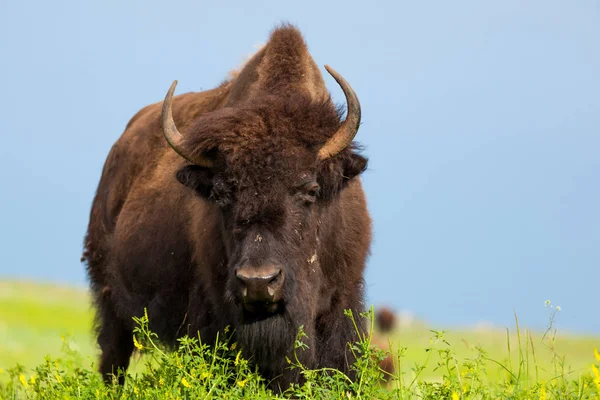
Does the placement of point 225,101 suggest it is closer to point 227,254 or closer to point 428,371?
point 227,254

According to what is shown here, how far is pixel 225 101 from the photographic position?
22.6 feet

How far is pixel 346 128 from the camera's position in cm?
541

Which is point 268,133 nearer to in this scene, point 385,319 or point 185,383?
point 185,383

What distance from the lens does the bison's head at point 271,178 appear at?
4.89 metres

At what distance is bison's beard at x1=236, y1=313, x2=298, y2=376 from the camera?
511 centimetres

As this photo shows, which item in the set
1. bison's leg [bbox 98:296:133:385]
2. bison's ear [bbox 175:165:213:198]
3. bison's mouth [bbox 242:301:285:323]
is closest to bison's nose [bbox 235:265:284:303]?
bison's mouth [bbox 242:301:285:323]

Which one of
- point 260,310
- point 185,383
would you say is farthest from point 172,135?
point 185,383

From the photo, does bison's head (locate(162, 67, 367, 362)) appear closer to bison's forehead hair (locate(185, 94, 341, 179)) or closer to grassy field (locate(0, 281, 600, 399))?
bison's forehead hair (locate(185, 94, 341, 179))

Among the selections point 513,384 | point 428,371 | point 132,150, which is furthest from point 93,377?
point 428,371

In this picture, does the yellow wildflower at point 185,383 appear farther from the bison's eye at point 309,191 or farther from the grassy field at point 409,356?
the bison's eye at point 309,191

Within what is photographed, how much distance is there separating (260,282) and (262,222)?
17.9 inches

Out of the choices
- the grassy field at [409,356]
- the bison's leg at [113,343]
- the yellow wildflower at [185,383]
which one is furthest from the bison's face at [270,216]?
the bison's leg at [113,343]

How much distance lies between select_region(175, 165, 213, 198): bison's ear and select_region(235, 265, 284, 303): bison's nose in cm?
98

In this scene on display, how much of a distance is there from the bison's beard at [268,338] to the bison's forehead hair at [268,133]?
913 mm
